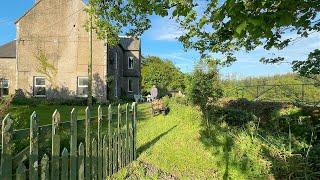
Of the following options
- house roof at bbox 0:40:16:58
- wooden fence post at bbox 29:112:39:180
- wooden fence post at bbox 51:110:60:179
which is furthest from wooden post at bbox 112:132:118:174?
house roof at bbox 0:40:16:58

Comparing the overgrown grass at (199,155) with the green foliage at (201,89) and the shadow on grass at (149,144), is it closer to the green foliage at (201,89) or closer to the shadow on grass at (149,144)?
the shadow on grass at (149,144)

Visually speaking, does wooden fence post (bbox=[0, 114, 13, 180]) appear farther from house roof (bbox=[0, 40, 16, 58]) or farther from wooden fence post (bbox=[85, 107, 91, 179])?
house roof (bbox=[0, 40, 16, 58])

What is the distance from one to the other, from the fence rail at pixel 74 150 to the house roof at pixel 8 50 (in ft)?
121

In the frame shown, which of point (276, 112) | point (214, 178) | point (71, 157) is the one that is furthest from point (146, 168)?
point (276, 112)

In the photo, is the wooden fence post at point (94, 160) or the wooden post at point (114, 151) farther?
the wooden post at point (114, 151)

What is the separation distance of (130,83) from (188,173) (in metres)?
42.3

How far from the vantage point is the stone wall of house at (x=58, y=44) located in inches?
1535

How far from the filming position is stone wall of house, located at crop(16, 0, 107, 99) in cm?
3900

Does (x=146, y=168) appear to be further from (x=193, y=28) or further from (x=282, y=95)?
(x=282, y=95)

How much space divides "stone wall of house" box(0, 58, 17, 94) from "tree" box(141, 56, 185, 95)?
67.4 ft

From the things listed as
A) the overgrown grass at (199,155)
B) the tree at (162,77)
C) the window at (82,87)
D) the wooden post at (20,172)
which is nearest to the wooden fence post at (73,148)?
the wooden post at (20,172)

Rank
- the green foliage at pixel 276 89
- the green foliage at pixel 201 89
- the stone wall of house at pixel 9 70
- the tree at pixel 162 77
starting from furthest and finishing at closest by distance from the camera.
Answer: the tree at pixel 162 77, the stone wall of house at pixel 9 70, the green foliage at pixel 276 89, the green foliage at pixel 201 89

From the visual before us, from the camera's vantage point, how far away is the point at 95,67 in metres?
39.2

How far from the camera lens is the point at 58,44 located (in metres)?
39.3
